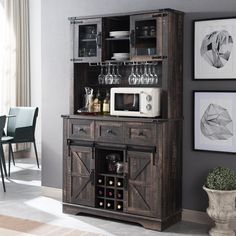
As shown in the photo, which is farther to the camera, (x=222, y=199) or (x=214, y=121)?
(x=214, y=121)

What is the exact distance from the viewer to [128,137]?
435 centimetres

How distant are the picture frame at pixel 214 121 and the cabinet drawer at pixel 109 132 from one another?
682 mm

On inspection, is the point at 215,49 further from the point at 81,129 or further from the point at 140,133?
the point at 81,129

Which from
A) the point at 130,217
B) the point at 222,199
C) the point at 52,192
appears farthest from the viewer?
the point at 52,192

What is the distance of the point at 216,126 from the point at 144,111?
0.65 meters

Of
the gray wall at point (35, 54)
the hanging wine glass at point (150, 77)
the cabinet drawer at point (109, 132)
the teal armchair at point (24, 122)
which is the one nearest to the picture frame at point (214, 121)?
the hanging wine glass at point (150, 77)

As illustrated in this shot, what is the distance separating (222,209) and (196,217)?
1.73 ft

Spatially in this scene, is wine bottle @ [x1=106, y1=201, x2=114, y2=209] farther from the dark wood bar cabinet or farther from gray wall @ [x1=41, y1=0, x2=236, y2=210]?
gray wall @ [x1=41, y1=0, x2=236, y2=210]

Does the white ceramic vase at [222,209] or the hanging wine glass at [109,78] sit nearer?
the white ceramic vase at [222,209]

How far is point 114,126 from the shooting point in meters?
4.43

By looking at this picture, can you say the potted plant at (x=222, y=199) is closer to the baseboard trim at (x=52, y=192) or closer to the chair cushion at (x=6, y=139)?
the baseboard trim at (x=52, y=192)

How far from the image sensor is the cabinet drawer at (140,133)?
Answer: 13.9ft

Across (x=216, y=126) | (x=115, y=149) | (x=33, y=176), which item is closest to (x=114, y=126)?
(x=115, y=149)

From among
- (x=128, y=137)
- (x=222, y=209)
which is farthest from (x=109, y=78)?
(x=222, y=209)
